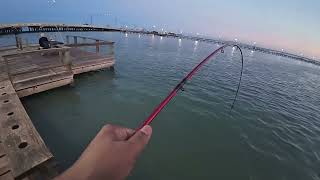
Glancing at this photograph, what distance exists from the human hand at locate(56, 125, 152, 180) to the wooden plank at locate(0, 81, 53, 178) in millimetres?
4550

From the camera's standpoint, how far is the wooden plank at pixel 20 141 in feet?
16.3

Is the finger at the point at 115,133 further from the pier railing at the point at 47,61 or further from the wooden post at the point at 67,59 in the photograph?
the wooden post at the point at 67,59

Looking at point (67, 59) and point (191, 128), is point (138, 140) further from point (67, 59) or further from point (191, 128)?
point (67, 59)

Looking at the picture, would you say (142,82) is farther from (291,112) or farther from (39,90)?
(291,112)

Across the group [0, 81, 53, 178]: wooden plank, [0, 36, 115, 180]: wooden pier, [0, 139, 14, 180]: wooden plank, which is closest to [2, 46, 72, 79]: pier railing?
[0, 36, 115, 180]: wooden pier

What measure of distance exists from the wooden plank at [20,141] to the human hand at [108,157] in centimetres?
455

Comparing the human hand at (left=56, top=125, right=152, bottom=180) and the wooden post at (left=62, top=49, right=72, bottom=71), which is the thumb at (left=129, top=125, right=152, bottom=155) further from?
the wooden post at (left=62, top=49, right=72, bottom=71)

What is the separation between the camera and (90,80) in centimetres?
1589

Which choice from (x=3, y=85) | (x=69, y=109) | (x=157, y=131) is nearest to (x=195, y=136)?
(x=157, y=131)

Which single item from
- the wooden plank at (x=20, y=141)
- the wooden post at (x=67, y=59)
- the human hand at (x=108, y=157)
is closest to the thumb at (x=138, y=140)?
the human hand at (x=108, y=157)

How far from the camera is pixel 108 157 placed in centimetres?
138

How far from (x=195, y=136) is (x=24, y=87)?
9525mm

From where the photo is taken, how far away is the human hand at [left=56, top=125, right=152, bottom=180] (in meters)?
1.31

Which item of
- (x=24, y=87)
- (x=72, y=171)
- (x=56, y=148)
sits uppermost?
(x=72, y=171)
